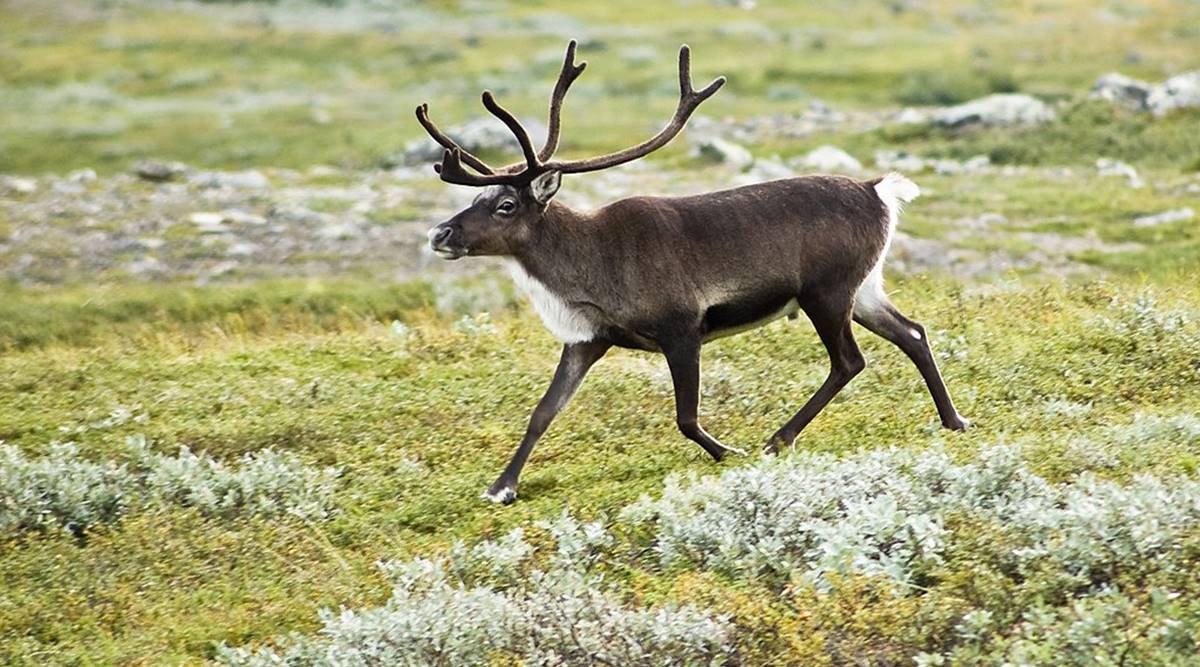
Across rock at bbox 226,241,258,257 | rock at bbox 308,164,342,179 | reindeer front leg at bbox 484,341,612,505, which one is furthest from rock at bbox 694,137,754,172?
reindeer front leg at bbox 484,341,612,505

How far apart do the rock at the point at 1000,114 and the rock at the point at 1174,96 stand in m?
1.97

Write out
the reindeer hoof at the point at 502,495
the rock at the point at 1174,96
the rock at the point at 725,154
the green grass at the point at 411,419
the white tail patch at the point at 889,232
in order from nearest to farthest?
the green grass at the point at 411,419 → the reindeer hoof at the point at 502,495 → the white tail patch at the point at 889,232 → the rock at the point at 725,154 → the rock at the point at 1174,96

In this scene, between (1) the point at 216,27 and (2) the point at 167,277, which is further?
(1) the point at 216,27

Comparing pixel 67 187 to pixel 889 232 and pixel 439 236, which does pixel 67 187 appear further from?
pixel 889 232

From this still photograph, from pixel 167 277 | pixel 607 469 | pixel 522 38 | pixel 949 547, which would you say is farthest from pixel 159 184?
pixel 522 38

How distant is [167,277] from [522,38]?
1426 inches

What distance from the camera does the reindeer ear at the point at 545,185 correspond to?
10086 millimetres

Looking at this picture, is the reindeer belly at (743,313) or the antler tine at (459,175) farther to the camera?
the reindeer belly at (743,313)

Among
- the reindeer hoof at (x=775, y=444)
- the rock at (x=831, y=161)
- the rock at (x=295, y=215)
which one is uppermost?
the reindeer hoof at (x=775, y=444)

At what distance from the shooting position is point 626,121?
3884 centimetres

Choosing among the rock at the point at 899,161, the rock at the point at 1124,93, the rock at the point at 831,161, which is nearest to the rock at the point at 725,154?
the rock at the point at 831,161

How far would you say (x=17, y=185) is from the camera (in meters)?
27.4

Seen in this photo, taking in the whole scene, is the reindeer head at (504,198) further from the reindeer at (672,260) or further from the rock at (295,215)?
the rock at (295,215)

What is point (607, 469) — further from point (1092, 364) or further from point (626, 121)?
point (626, 121)
